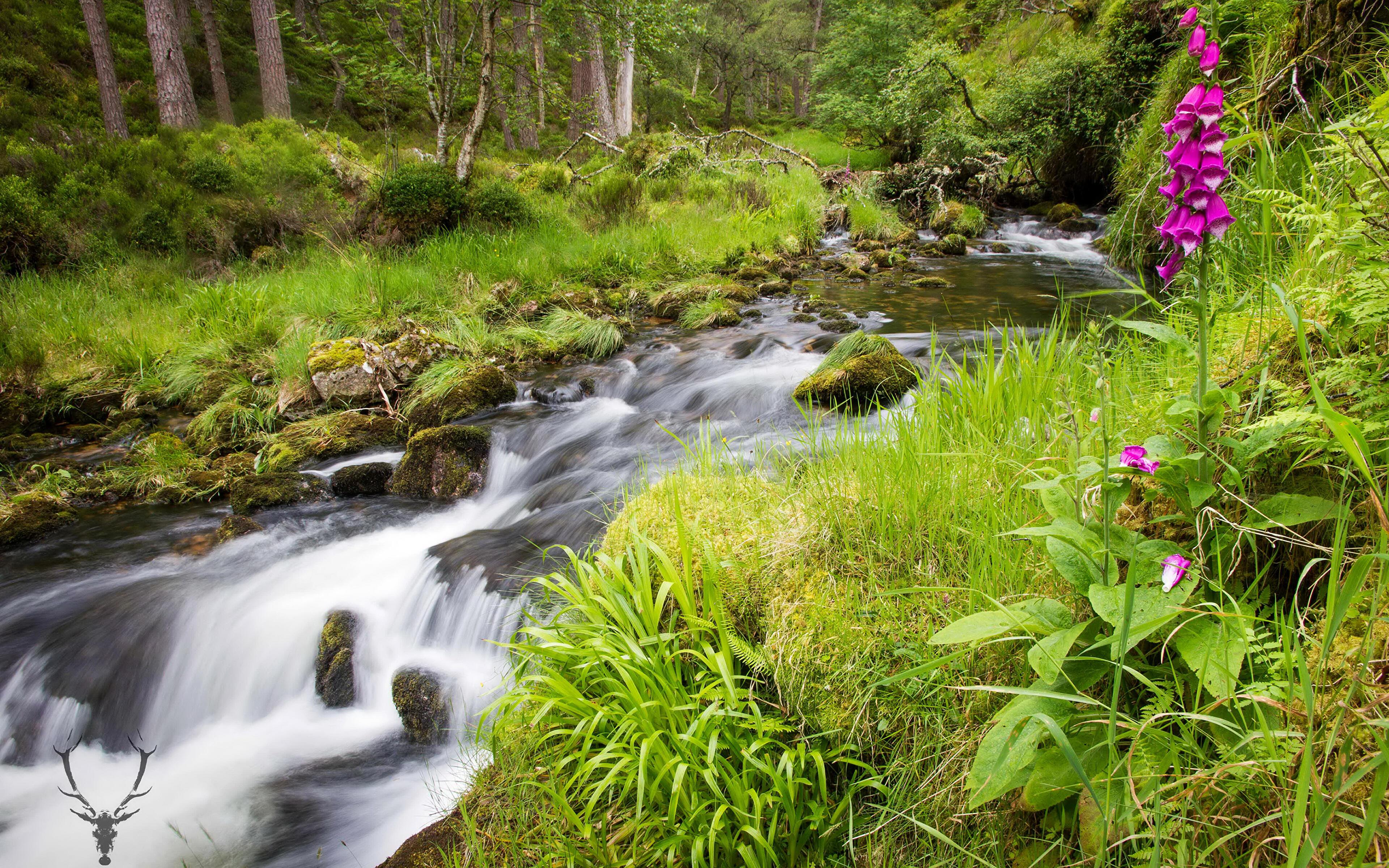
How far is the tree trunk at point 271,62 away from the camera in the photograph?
1744 cm

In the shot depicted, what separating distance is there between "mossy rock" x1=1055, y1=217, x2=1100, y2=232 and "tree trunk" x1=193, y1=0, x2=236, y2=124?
22.2m

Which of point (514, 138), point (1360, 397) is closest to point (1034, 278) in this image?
point (1360, 397)

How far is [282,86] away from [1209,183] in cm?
2232

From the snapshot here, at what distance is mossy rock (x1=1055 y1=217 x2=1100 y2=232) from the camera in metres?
13.6

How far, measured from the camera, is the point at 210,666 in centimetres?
391

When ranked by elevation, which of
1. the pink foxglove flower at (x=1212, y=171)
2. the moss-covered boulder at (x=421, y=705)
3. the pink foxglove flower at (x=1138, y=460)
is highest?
the pink foxglove flower at (x=1212, y=171)

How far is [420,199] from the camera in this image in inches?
431

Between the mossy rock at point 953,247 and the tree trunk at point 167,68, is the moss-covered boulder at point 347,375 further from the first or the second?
the tree trunk at point 167,68

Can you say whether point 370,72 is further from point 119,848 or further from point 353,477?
point 119,848

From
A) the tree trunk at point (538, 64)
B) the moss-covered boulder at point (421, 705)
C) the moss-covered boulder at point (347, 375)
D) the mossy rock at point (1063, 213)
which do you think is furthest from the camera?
the mossy rock at point (1063, 213)

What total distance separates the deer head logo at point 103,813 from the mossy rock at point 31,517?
2493mm

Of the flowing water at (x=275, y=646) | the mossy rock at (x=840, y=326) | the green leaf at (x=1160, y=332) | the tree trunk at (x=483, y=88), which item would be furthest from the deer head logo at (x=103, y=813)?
the tree trunk at (x=483, y=88)

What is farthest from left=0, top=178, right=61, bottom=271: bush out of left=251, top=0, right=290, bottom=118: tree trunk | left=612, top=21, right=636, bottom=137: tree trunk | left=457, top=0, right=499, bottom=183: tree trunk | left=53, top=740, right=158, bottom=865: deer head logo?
left=612, top=21, right=636, bottom=137: tree trunk

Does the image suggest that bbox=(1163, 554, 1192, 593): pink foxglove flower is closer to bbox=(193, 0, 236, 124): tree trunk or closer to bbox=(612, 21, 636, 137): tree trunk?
bbox=(612, 21, 636, 137): tree trunk
